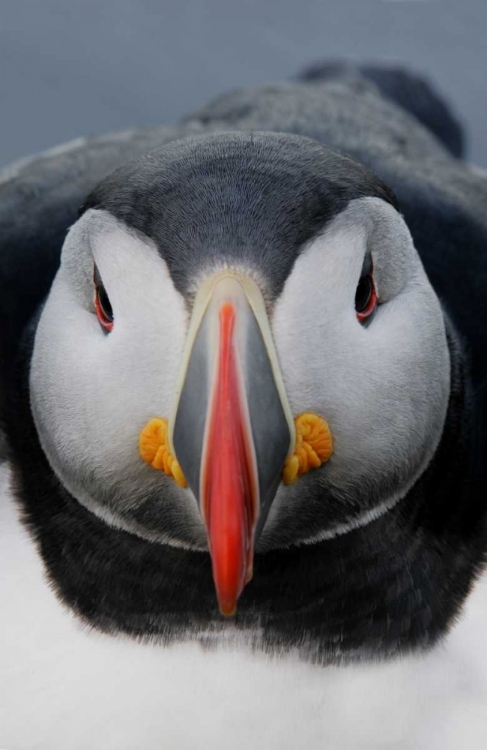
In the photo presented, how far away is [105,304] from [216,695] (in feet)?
2.75

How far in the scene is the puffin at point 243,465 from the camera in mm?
1793

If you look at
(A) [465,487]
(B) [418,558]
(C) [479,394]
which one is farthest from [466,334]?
(B) [418,558]

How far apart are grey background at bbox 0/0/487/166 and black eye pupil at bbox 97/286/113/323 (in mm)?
3880

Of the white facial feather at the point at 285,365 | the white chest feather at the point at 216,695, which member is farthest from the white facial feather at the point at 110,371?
the white chest feather at the point at 216,695

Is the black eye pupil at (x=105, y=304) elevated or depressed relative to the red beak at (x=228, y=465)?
elevated

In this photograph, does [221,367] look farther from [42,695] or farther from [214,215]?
[42,695]

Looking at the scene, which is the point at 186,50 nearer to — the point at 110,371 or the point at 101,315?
the point at 101,315

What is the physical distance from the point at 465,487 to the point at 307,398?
0.75 m

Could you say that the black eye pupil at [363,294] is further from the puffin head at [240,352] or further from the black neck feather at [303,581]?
the black neck feather at [303,581]

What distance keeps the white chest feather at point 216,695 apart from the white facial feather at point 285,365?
291 millimetres

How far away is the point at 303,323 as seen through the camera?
5.93ft

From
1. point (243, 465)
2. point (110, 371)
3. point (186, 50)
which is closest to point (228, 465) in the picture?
point (243, 465)

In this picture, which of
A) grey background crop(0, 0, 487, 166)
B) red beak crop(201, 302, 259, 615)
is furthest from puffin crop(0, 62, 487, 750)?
grey background crop(0, 0, 487, 166)

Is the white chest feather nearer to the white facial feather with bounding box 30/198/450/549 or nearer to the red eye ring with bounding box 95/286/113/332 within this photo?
the white facial feather with bounding box 30/198/450/549
